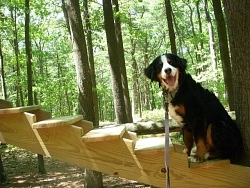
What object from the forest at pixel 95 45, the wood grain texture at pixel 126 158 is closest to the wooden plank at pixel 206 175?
the wood grain texture at pixel 126 158

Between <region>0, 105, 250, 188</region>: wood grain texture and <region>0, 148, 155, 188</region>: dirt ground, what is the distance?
467 centimetres

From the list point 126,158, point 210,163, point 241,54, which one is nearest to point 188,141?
point 210,163

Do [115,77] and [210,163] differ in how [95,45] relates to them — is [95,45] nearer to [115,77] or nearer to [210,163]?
[115,77]

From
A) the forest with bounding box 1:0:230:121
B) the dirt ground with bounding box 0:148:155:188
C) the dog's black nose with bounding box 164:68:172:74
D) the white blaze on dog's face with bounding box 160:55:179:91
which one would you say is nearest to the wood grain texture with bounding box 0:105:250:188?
the white blaze on dog's face with bounding box 160:55:179:91

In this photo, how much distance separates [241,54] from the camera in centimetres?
296

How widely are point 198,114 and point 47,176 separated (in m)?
7.68

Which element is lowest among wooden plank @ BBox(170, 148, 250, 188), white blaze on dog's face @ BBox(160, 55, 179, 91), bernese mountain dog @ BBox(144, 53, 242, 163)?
wooden plank @ BBox(170, 148, 250, 188)

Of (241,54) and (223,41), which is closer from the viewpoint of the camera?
(241,54)

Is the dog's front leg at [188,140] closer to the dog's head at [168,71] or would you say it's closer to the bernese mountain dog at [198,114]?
the bernese mountain dog at [198,114]

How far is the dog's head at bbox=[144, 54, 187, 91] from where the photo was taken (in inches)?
124

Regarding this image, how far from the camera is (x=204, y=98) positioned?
3.30 meters

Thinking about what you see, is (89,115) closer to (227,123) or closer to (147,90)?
(227,123)

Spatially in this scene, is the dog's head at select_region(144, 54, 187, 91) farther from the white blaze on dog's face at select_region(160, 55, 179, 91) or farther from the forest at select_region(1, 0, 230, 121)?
the forest at select_region(1, 0, 230, 121)

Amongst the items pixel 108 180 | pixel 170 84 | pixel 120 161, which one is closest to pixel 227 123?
pixel 170 84
